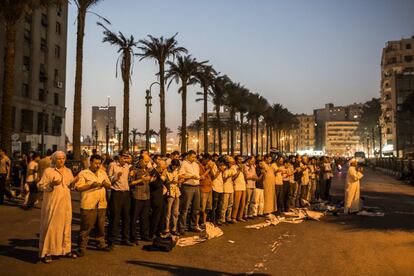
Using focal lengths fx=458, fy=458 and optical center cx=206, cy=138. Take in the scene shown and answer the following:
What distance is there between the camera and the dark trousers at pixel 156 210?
10.4 m

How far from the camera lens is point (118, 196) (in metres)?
9.65

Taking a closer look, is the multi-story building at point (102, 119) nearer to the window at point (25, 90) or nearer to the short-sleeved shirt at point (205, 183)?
the window at point (25, 90)

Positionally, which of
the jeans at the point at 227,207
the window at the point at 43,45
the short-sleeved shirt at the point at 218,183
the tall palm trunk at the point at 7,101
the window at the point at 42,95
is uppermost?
the window at the point at 43,45

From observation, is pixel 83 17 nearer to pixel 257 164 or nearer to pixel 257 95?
pixel 257 164

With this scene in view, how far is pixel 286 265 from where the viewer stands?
8.20 metres

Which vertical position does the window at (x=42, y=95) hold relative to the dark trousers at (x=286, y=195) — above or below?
above

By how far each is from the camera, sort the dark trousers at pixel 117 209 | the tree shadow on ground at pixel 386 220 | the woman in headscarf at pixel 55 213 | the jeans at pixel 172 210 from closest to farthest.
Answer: the woman in headscarf at pixel 55 213 < the dark trousers at pixel 117 209 < the jeans at pixel 172 210 < the tree shadow on ground at pixel 386 220

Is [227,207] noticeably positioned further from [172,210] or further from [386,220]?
[386,220]

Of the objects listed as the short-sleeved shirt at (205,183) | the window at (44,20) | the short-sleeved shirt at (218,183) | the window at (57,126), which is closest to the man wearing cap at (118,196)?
the short-sleeved shirt at (205,183)

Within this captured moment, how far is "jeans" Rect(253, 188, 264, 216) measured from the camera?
14.6 m

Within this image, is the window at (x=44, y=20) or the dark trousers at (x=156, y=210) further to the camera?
the window at (x=44, y=20)

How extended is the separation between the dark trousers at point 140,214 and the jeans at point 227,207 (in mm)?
3232

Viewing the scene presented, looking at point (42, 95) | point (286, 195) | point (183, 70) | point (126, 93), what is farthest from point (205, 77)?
point (286, 195)

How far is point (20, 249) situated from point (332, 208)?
1085 centimetres
